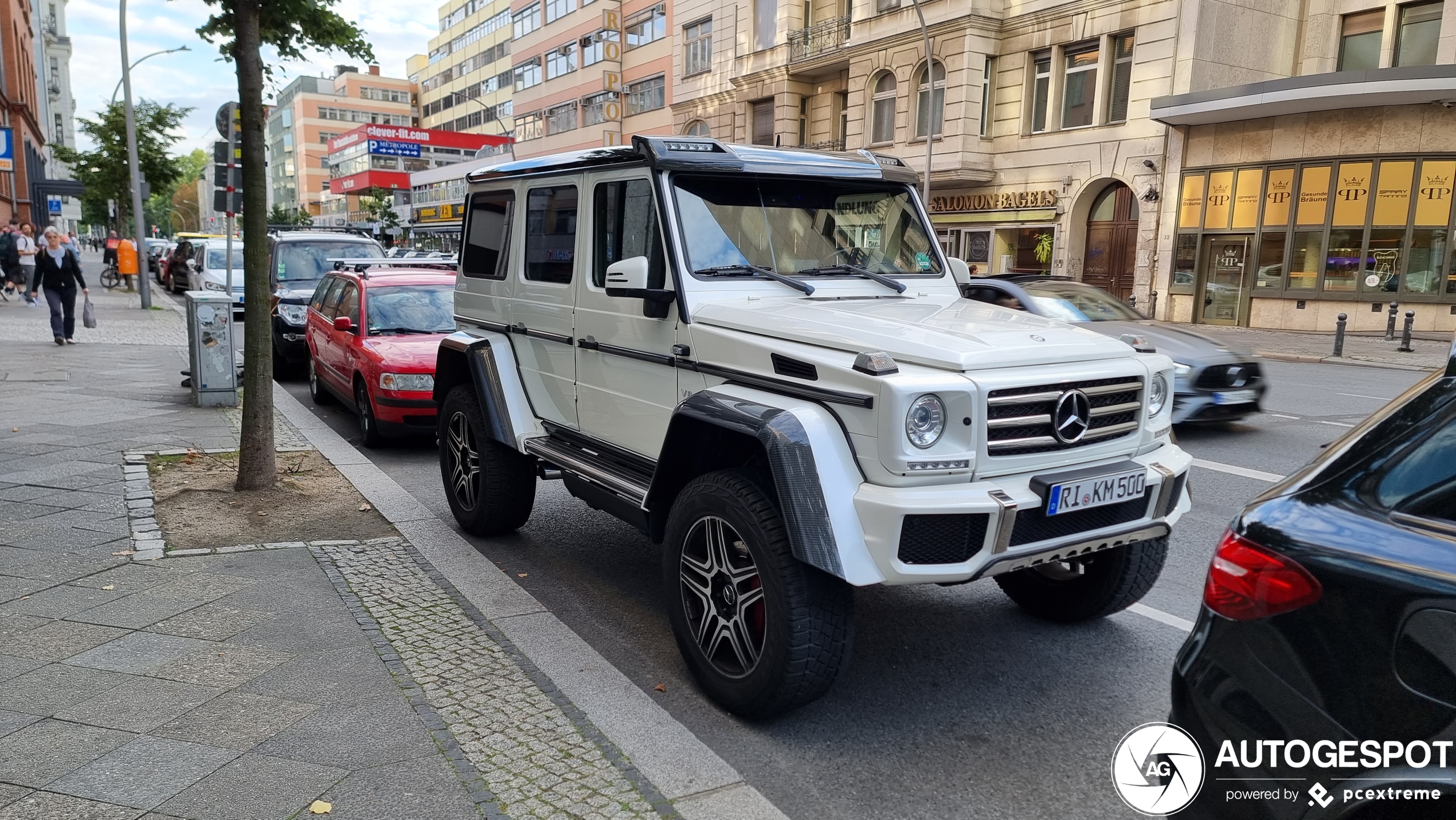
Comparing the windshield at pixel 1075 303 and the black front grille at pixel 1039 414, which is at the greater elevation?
the windshield at pixel 1075 303

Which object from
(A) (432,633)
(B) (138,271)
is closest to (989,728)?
(A) (432,633)

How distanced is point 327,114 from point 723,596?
12315 centimetres

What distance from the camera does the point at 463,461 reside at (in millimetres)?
6164

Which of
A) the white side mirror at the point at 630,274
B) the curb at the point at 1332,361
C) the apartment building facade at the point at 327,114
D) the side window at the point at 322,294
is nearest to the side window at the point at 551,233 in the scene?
the white side mirror at the point at 630,274

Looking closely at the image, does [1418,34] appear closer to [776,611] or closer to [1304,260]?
[1304,260]

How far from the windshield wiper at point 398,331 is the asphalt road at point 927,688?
11.8 ft

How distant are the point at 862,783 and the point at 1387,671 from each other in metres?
1.78

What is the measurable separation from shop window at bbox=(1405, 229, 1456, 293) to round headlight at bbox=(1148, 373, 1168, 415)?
73.5ft

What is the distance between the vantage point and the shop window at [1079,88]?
27.0 metres

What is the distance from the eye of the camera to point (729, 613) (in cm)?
375

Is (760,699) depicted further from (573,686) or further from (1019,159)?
(1019,159)

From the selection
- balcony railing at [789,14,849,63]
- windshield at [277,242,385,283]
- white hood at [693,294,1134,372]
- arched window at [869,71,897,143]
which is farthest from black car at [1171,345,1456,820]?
balcony railing at [789,14,849,63]

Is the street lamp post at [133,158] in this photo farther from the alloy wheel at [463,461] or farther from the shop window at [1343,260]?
the shop window at [1343,260]

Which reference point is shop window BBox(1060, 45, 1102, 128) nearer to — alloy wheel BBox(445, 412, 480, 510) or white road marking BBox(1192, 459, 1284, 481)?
white road marking BBox(1192, 459, 1284, 481)
